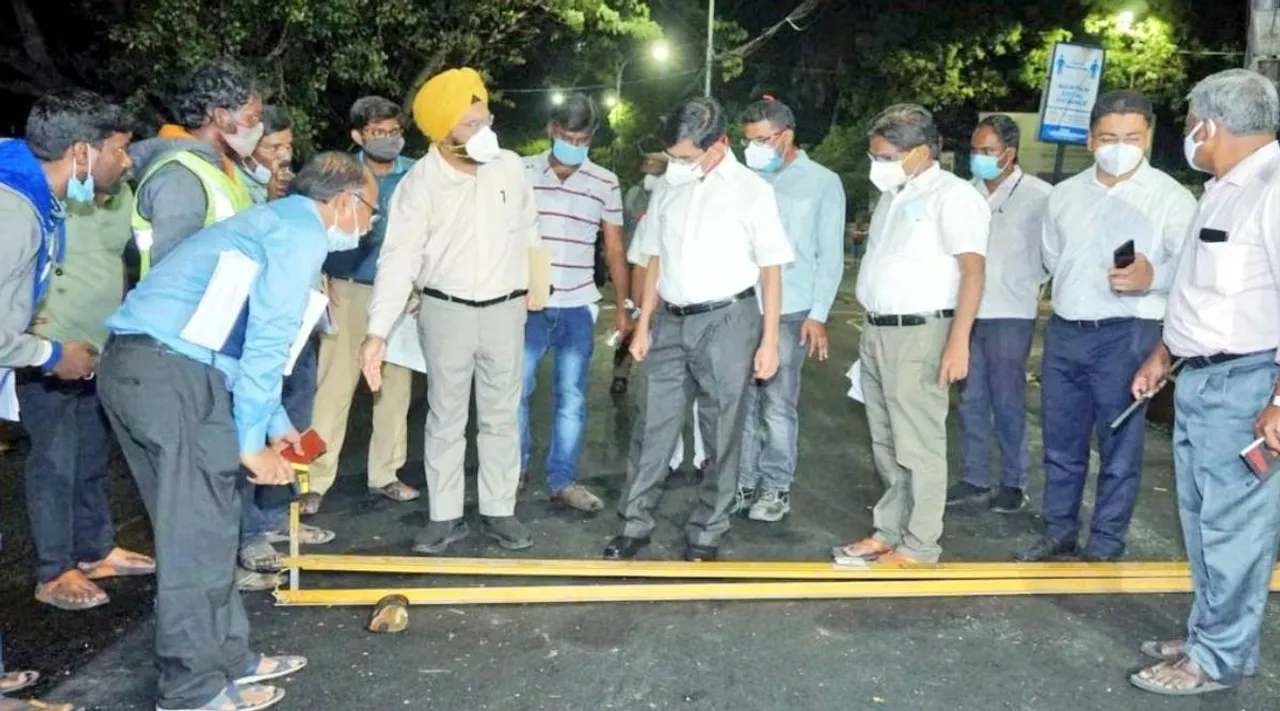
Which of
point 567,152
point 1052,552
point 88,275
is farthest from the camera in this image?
point 567,152

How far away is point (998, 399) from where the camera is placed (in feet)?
18.1

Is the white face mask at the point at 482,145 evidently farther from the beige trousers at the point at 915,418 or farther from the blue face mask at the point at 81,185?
the beige trousers at the point at 915,418

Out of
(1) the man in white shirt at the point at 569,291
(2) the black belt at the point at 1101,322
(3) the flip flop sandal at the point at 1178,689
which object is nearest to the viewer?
(3) the flip flop sandal at the point at 1178,689

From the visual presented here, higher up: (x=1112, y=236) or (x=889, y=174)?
(x=889, y=174)

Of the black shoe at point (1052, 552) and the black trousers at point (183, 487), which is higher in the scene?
the black trousers at point (183, 487)

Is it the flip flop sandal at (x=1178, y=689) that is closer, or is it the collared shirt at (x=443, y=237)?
the flip flop sandal at (x=1178, y=689)

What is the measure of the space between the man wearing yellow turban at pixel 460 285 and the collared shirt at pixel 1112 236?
2.29 meters

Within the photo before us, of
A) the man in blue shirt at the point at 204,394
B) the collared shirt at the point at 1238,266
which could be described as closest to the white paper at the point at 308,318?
the man in blue shirt at the point at 204,394

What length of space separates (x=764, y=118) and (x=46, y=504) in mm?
3419

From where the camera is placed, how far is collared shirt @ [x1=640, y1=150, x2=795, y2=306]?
14.1ft

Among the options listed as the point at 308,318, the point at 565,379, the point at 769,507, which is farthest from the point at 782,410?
the point at 308,318

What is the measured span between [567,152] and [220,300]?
2.38 meters

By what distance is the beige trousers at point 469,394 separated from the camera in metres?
4.41

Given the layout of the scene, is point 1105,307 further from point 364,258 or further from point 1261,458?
point 364,258
